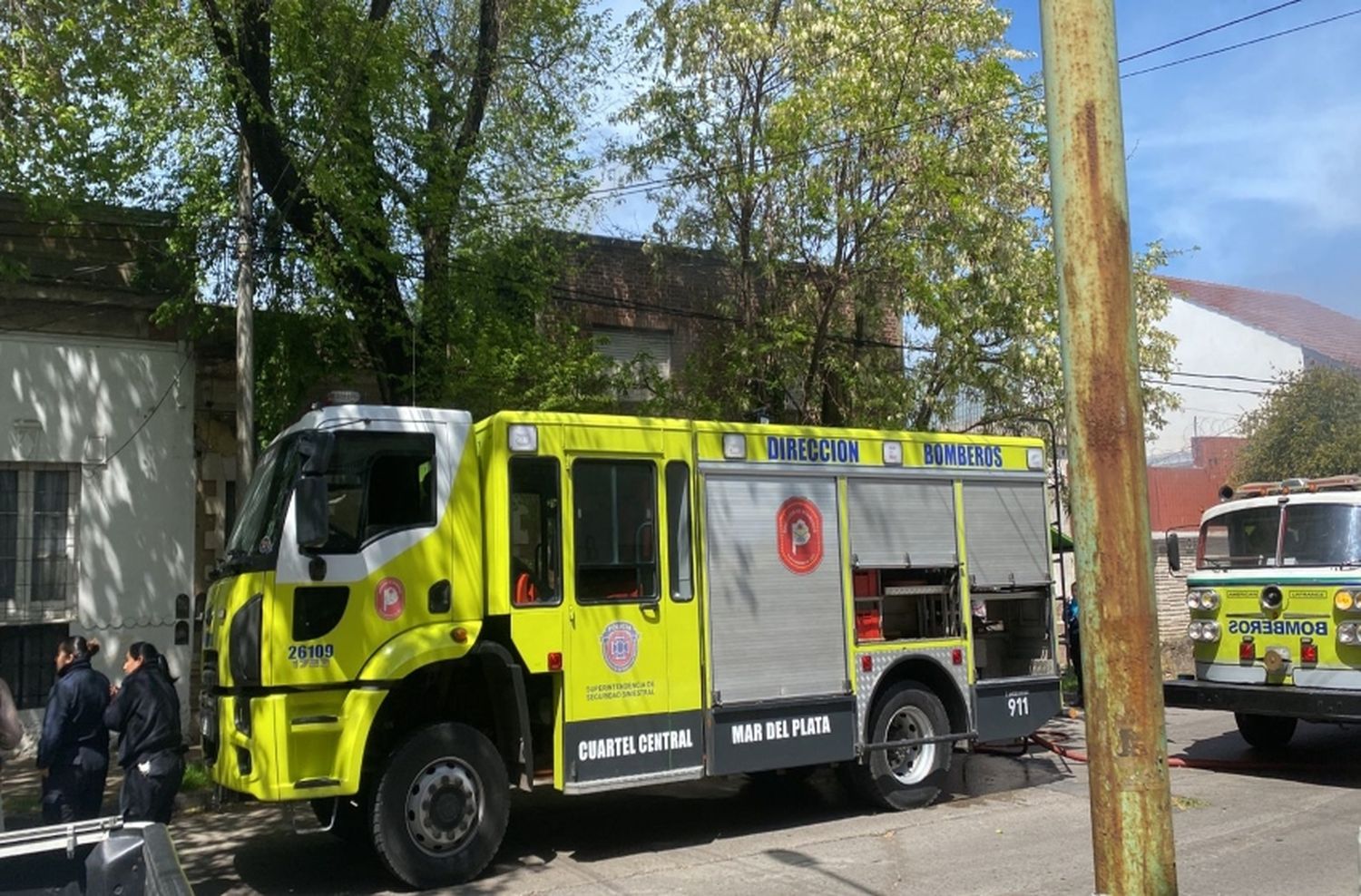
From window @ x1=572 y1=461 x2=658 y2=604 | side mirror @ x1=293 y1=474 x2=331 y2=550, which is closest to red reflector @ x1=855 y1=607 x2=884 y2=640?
window @ x1=572 y1=461 x2=658 y2=604

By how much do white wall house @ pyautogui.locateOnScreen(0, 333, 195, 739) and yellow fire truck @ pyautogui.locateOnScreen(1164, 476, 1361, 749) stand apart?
10.8 meters

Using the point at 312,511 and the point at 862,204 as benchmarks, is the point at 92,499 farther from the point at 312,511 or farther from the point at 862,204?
the point at 862,204

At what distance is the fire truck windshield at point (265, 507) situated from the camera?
319 inches

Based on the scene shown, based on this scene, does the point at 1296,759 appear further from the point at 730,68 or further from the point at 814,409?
the point at 730,68

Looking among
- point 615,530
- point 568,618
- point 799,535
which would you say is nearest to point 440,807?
point 568,618

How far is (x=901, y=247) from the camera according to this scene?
14422mm

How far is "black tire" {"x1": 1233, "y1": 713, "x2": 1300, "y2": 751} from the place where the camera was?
12.5 meters

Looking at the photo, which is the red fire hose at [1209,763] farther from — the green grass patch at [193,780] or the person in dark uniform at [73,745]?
the person in dark uniform at [73,745]

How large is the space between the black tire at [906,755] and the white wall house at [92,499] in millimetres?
7769

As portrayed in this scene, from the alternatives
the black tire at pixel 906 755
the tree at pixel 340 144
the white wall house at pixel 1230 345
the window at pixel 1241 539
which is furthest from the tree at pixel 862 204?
the white wall house at pixel 1230 345

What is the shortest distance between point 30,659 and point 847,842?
934cm

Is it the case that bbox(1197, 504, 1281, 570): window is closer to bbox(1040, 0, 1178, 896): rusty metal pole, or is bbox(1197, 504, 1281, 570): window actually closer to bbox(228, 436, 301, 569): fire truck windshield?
bbox(228, 436, 301, 569): fire truck windshield

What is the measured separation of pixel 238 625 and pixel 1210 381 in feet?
126

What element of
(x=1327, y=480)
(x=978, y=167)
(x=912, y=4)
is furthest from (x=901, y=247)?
(x=1327, y=480)
